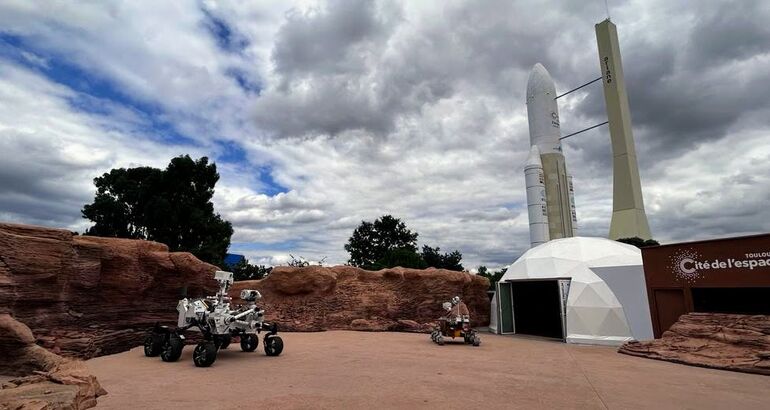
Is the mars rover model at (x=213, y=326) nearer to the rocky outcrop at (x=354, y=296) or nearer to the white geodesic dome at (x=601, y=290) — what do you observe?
the rocky outcrop at (x=354, y=296)

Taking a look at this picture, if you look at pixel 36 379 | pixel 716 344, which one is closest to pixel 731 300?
pixel 716 344

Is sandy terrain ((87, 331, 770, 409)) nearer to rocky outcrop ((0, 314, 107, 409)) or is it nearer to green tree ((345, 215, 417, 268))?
rocky outcrop ((0, 314, 107, 409))

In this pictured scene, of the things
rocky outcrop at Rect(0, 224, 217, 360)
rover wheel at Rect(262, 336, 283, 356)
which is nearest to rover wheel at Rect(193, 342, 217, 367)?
rover wheel at Rect(262, 336, 283, 356)

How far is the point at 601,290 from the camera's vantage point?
16266mm

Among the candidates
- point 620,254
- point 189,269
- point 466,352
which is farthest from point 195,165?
point 620,254

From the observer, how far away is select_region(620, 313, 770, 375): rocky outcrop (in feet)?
33.7

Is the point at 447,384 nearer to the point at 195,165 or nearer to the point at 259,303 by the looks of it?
the point at 259,303

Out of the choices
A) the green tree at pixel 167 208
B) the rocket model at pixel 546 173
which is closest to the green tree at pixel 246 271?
the green tree at pixel 167 208

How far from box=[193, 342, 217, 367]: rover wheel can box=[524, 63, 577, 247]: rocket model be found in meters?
28.5

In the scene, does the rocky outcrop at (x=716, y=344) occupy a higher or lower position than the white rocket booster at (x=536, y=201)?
lower

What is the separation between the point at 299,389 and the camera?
24.1 feet

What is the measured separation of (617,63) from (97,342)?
45395 millimetres

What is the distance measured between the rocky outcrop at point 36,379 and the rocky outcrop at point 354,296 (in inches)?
439

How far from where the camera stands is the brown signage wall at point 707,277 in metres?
12.0
